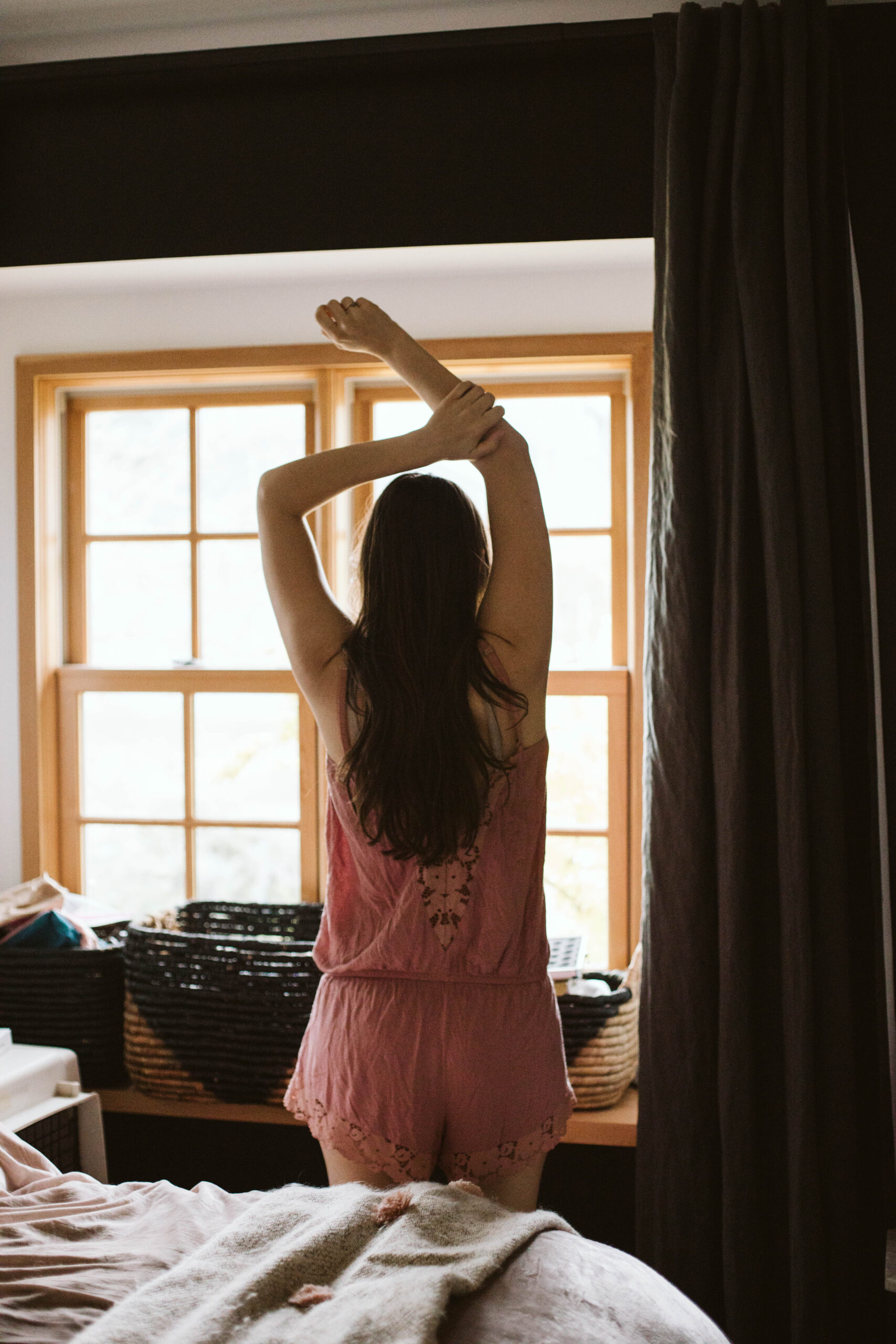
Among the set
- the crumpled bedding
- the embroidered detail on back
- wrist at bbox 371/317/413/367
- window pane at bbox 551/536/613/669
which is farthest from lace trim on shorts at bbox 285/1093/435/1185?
window pane at bbox 551/536/613/669

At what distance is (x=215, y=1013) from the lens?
2145 millimetres

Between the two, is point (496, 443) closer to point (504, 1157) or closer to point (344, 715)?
point (344, 715)

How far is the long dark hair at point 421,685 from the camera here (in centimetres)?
115

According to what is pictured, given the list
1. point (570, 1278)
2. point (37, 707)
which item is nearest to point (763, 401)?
point (570, 1278)

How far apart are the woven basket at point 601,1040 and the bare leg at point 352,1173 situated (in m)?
0.92

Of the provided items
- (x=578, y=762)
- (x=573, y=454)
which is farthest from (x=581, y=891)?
(x=573, y=454)

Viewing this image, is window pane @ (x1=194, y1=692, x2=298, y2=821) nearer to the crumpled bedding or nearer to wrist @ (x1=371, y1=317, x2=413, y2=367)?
wrist @ (x1=371, y1=317, x2=413, y2=367)

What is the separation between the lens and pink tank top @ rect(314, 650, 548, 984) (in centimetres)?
118

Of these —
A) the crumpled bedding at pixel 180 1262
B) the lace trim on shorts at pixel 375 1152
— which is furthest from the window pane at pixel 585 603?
the crumpled bedding at pixel 180 1262

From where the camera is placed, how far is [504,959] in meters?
1.20

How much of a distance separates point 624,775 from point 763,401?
103 cm

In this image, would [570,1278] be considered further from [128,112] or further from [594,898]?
[128,112]

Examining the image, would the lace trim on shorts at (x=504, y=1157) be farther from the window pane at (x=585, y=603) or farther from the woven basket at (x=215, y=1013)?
the window pane at (x=585, y=603)

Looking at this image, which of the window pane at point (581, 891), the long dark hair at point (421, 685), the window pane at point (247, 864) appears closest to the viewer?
the long dark hair at point (421, 685)
